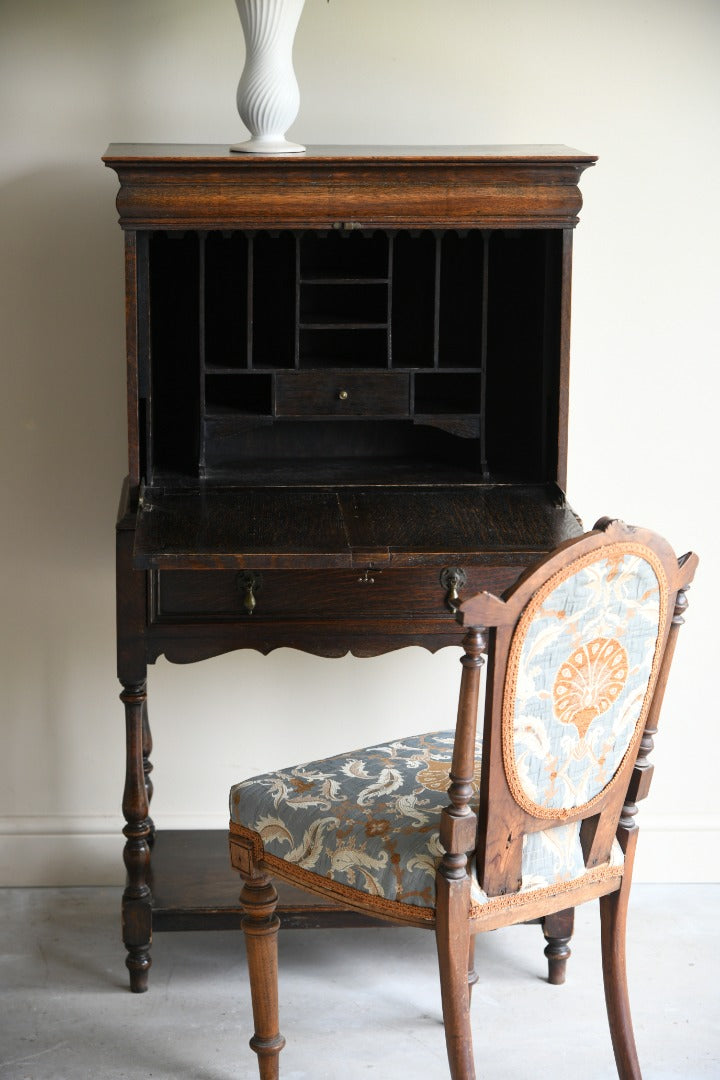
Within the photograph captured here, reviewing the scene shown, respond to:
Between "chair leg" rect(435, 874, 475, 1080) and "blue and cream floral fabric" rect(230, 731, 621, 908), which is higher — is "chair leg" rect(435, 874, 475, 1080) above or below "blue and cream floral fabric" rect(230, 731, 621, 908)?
below

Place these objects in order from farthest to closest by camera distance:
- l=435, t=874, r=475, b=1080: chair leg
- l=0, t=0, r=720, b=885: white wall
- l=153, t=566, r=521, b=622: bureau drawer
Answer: l=0, t=0, r=720, b=885: white wall
l=153, t=566, r=521, b=622: bureau drawer
l=435, t=874, r=475, b=1080: chair leg

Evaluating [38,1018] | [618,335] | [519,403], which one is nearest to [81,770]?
[38,1018]

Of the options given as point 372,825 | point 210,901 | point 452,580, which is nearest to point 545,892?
point 372,825

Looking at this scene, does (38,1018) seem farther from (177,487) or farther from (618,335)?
(618,335)

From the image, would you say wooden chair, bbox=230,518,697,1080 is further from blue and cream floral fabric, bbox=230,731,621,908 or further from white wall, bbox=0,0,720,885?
white wall, bbox=0,0,720,885

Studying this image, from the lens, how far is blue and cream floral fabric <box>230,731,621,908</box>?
2.14 m

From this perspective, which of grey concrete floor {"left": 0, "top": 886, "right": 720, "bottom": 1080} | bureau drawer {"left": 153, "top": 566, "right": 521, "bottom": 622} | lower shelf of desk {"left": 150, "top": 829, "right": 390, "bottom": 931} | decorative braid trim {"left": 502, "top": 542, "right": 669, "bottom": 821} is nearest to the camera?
decorative braid trim {"left": 502, "top": 542, "right": 669, "bottom": 821}

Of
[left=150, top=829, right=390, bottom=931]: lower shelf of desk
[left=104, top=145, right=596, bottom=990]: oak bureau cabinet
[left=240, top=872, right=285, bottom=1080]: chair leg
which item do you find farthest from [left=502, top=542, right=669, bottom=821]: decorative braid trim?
[left=150, top=829, right=390, bottom=931]: lower shelf of desk

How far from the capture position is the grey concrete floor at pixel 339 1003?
2.55m

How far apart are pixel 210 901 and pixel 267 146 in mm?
1578

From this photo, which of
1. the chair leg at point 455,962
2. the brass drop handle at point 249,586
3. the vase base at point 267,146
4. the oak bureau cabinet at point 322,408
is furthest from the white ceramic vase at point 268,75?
the chair leg at point 455,962

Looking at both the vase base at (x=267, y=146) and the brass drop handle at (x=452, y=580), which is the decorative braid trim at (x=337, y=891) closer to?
the brass drop handle at (x=452, y=580)

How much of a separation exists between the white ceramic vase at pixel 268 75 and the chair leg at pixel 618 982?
5.21 feet

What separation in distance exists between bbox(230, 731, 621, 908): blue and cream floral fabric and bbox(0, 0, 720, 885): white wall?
0.86m
